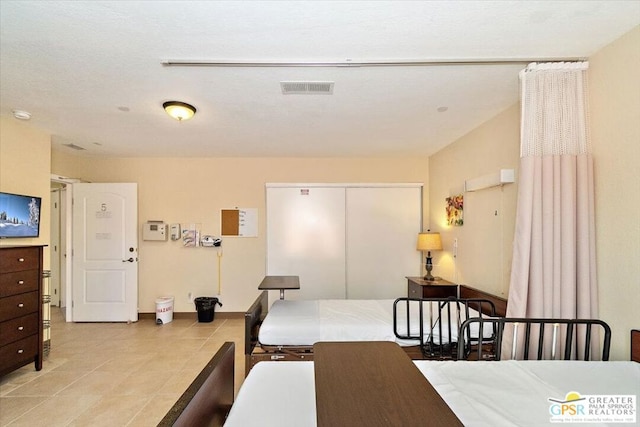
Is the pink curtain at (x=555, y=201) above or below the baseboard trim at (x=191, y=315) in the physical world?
above

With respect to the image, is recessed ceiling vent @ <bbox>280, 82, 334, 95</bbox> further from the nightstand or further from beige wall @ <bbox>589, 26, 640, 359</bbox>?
the nightstand

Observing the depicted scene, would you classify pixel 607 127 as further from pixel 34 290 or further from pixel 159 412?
pixel 34 290

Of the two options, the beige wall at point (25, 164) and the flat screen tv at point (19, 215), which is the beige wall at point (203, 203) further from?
the flat screen tv at point (19, 215)

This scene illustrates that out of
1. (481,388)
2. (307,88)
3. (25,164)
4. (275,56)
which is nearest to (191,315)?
(25,164)

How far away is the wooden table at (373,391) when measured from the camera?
1012 millimetres

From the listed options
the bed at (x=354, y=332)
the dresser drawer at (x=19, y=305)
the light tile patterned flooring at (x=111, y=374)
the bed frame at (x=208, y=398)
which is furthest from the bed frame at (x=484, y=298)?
the dresser drawer at (x=19, y=305)

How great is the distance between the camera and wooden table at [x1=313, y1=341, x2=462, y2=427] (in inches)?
39.8

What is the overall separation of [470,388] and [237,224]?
162 inches

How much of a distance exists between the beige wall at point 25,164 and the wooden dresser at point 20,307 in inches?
18.7

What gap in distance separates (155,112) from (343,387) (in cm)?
299

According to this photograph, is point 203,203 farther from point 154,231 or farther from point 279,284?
point 279,284

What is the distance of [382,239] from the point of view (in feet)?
16.5

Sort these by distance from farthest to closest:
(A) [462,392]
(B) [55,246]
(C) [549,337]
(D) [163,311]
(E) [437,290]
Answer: (B) [55,246] → (D) [163,311] → (E) [437,290] → (C) [549,337] → (A) [462,392]

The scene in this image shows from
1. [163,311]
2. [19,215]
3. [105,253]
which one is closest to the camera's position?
[19,215]
